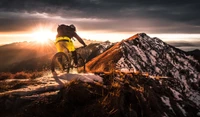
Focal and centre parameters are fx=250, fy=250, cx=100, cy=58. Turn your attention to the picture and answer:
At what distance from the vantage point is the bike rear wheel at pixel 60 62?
1500cm

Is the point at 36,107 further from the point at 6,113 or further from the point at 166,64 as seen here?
the point at 166,64

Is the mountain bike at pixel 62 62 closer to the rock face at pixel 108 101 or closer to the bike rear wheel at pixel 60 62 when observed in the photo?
the bike rear wheel at pixel 60 62

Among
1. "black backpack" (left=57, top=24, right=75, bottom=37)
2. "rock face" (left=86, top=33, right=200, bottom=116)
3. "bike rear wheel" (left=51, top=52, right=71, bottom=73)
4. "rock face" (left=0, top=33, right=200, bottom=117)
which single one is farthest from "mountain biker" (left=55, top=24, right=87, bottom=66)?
"rock face" (left=86, top=33, right=200, bottom=116)

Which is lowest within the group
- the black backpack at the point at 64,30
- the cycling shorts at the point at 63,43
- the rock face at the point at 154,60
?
the rock face at the point at 154,60

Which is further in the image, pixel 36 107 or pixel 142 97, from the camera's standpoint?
pixel 142 97

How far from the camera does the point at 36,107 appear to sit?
841 centimetres

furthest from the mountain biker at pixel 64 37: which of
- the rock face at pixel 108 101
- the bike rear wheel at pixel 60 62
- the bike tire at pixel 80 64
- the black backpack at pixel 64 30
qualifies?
the rock face at pixel 108 101

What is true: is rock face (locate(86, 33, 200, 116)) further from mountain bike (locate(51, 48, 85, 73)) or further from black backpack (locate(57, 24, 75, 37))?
black backpack (locate(57, 24, 75, 37))

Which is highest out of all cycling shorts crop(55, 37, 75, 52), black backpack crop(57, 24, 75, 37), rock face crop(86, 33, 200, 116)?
black backpack crop(57, 24, 75, 37)

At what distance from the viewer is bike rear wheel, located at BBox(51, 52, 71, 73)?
591 inches

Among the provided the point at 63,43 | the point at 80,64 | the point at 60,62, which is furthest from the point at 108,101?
the point at 80,64

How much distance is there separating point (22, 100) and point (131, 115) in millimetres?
3949

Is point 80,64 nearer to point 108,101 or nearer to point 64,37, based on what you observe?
point 64,37

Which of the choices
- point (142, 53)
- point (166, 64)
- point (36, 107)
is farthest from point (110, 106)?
point (166, 64)
